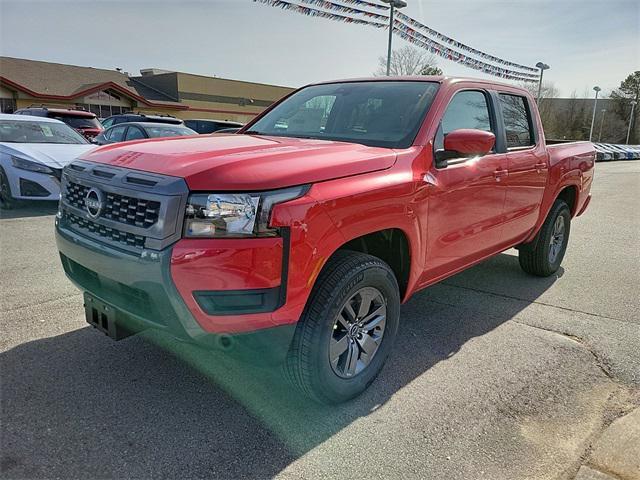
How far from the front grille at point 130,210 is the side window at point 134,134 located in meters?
7.66

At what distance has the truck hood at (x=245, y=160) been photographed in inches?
90.7

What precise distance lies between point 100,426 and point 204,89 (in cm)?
4185

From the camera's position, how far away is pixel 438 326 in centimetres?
408

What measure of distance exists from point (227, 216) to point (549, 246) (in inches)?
165

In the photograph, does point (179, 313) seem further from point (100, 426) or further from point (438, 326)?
point (438, 326)

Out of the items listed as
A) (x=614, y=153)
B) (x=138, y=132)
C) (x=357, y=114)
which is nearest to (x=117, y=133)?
(x=138, y=132)

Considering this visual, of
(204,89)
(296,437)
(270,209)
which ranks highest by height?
(204,89)

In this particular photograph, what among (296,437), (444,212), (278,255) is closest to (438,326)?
(444,212)

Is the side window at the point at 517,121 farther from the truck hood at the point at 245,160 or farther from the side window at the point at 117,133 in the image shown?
the side window at the point at 117,133

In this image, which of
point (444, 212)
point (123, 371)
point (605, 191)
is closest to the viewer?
point (123, 371)

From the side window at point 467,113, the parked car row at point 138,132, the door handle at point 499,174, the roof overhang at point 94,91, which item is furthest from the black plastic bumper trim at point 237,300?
the roof overhang at point 94,91

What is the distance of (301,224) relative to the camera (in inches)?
92.1

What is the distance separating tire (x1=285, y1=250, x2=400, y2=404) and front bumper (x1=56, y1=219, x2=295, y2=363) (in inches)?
6.1

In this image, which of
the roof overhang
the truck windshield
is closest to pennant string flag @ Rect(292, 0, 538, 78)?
the truck windshield
